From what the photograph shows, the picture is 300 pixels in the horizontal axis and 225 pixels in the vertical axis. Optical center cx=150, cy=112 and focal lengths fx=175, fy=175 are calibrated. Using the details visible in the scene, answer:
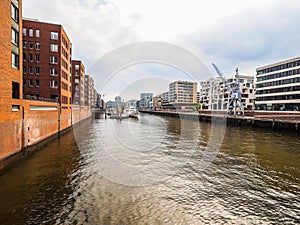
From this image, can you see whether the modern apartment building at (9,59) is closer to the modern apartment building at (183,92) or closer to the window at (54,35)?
the window at (54,35)

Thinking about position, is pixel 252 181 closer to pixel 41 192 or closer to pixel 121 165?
pixel 121 165

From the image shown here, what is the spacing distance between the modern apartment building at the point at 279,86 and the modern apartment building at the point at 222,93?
1203cm

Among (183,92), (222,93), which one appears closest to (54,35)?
(222,93)

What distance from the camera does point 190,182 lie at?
36.9ft

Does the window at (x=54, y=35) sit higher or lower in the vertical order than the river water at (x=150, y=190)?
higher

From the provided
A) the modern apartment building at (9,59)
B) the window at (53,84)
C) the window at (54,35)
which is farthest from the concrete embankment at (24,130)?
the window at (54,35)

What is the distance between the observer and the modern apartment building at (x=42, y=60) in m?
33.5

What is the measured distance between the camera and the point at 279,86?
65.6 meters

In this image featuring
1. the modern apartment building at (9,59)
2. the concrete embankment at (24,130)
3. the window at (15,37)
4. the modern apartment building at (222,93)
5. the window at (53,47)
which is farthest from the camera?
the modern apartment building at (222,93)

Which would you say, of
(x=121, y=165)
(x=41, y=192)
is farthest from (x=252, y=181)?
(x=41, y=192)

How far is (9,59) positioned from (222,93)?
109 metres

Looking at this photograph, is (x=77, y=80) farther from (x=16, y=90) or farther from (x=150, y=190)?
(x=150, y=190)

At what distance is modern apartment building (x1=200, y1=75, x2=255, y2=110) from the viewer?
300 feet

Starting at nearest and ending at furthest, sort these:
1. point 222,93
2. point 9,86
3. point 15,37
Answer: point 9,86
point 15,37
point 222,93
